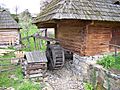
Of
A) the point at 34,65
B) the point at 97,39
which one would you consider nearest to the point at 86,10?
the point at 97,39

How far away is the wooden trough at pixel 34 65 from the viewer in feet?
28.4

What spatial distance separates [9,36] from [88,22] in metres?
11.9

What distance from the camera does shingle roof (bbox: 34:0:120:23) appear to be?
7.55 m

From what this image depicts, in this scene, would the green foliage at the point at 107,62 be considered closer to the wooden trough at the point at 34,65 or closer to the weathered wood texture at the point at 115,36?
the weathered wood texture at the point at 115,36

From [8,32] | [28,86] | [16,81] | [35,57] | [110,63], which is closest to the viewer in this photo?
[28,86]

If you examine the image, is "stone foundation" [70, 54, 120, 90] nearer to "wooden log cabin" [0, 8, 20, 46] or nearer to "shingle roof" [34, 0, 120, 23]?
"shingle roof" [34, 0, 120, 23]

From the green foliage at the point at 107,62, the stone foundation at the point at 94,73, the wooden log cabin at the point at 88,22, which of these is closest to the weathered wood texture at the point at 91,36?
the wooden log cabin at the point at 88,22

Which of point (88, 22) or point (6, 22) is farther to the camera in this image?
point (6, 22)

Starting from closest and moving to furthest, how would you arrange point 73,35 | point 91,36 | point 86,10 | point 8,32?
point 86,10 < point 91,36 < point 73,35 < point 8,32

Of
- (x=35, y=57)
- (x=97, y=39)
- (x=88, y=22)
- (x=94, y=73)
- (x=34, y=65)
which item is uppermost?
(x=88, y=22)

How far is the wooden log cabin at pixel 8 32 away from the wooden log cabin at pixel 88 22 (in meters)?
9.78

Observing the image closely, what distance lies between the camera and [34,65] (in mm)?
8734

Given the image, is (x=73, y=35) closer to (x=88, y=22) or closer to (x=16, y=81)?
(x=88, y=22)

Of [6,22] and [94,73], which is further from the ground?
[6,22]
